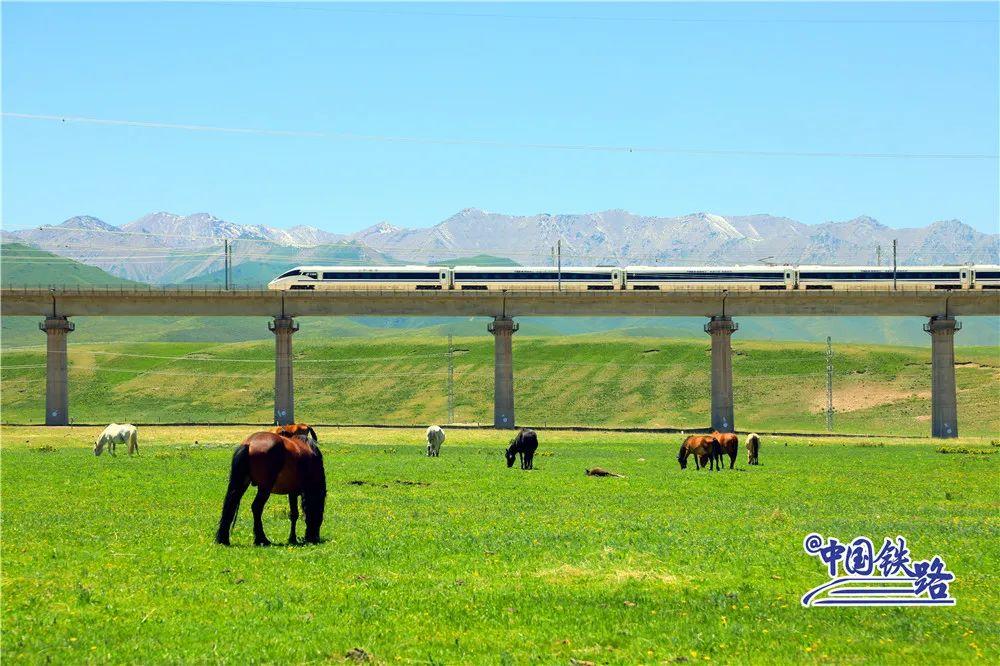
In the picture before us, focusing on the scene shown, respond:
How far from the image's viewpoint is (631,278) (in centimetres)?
11800

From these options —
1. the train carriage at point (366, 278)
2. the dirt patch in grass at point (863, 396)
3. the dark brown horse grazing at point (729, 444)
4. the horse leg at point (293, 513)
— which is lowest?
the dirt patch in grass at point (863, 396)

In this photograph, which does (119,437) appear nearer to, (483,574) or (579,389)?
(483,574)

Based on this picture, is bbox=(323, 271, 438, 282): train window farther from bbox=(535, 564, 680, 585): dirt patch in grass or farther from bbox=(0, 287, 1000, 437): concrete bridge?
bbox=(535, 564, 680, 585): dirt patch in grass

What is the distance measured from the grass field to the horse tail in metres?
0.41

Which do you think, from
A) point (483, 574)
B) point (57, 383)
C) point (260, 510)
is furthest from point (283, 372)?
point (483, 574)

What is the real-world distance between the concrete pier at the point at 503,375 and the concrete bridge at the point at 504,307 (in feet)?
0.30

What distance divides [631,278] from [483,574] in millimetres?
99312

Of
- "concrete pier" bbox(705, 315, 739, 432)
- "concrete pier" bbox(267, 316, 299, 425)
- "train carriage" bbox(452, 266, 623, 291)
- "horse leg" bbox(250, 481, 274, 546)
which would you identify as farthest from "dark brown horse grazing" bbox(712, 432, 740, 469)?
"train carriage" bbox(452, 266, 623, 291)

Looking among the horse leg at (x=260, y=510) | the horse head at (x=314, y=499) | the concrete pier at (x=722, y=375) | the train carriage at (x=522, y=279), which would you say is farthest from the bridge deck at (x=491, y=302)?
the horse leg at (x=260, y=510)

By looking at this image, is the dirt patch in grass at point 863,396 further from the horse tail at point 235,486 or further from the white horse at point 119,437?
the horse tail at point 235,486

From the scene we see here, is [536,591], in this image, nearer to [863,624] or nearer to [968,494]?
[863,624]

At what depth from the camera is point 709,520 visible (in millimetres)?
28328

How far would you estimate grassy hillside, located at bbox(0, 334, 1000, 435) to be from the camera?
139250 millimetres

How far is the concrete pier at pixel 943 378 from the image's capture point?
97500mm
